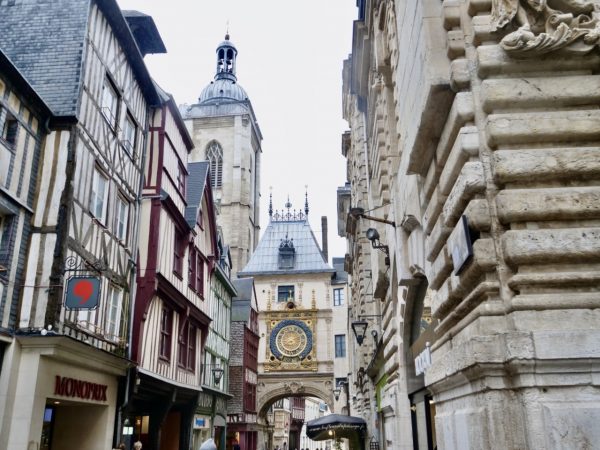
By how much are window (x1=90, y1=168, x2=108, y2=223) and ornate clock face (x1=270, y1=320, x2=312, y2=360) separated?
27401 mm

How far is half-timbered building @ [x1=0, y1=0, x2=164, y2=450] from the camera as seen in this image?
972 centimetres

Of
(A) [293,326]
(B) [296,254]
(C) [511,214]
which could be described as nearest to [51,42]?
(C) [511,214]

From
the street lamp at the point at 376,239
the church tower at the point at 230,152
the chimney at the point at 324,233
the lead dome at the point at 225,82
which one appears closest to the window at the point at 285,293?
the chimney at the point at 324,233

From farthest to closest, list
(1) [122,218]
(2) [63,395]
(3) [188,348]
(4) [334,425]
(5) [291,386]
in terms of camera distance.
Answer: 1. (5) [291,386]
2. (3) [188,348]
3. (4) [334,425]
4. (1) [122,218]
5. (2) [63,395]

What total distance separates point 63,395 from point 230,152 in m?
55.1

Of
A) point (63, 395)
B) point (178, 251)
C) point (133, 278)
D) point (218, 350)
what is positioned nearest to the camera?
point (63, 395)

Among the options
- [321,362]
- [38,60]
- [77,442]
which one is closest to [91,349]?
[77,442]

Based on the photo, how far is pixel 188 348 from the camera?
18.7 meters

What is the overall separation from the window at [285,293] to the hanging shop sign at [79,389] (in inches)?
1114

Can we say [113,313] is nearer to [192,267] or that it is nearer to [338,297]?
[192,267]

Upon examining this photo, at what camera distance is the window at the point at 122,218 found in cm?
1345

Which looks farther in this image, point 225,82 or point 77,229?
point 225,82

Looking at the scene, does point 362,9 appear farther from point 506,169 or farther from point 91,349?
point 506,169

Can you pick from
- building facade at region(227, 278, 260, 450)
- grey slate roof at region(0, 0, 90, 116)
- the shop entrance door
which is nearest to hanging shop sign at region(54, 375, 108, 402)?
the shop entrance door
